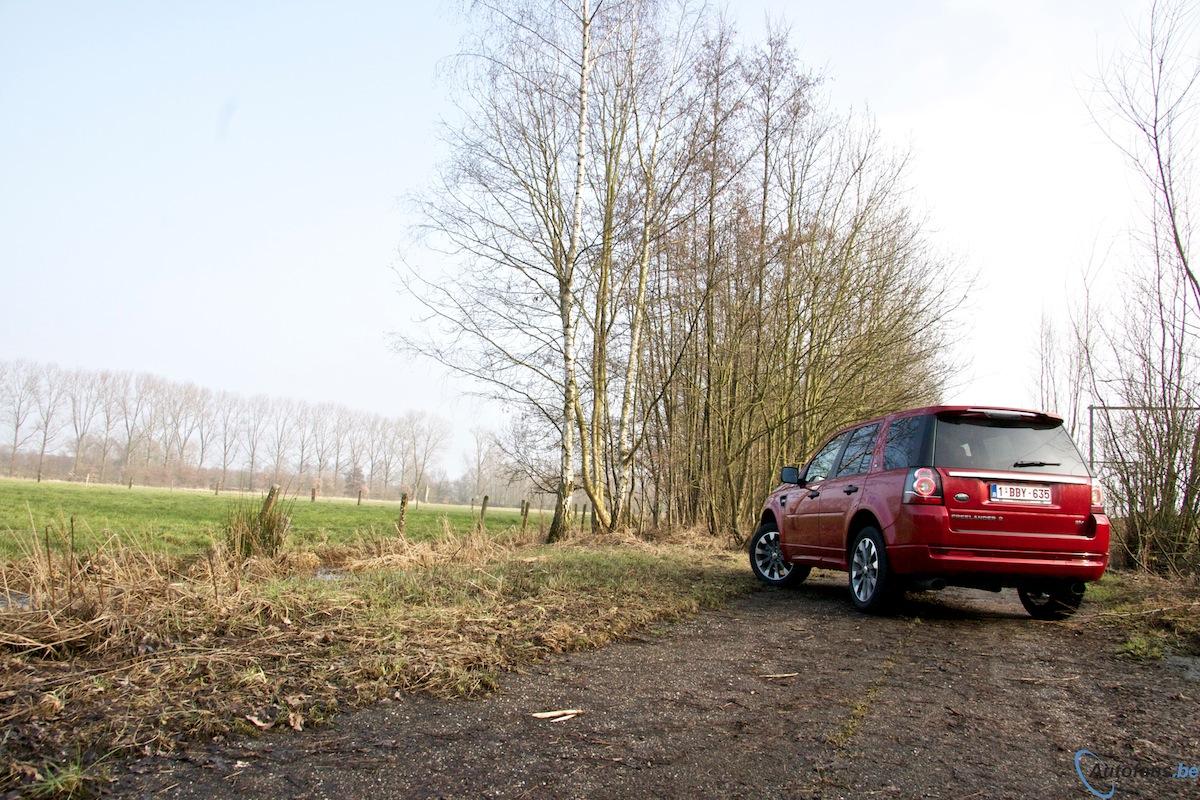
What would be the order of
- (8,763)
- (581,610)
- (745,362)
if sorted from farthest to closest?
(745,362) → (581,610) → (8,763)

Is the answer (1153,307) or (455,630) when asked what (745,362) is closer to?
(1153,307)

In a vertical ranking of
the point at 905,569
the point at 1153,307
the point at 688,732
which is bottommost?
the point at 688,732

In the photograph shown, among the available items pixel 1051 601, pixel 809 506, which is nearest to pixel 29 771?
pixel 809 506

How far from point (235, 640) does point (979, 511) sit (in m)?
5.34

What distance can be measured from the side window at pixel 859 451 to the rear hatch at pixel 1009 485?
3.04 ft

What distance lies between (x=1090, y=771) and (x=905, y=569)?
120 inches

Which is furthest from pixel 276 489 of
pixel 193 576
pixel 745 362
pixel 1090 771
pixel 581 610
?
pixel 745 362

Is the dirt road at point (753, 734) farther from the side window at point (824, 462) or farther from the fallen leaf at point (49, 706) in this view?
the side window at point (824, 462)

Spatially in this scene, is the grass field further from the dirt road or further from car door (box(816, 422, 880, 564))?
car door (box(816, 422, 880, 564))

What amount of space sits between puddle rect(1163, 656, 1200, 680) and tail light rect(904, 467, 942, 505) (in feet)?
5.62

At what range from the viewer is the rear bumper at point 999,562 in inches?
230

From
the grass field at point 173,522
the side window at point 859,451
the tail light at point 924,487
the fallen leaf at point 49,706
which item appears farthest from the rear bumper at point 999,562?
→ the grass field at point 173,522

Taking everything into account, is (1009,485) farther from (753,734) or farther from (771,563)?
(753,734)

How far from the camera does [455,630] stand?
188 inches
